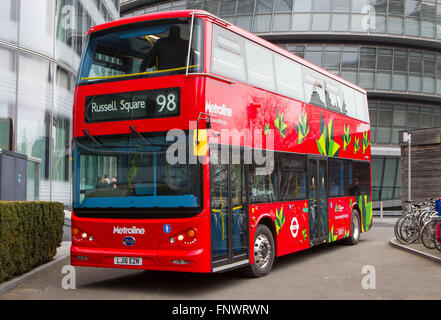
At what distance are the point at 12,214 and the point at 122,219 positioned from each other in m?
1.91

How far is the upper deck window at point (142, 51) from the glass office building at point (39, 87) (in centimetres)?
897

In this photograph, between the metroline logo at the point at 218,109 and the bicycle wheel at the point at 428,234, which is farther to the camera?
the bicycle wheel at the point at 428,234

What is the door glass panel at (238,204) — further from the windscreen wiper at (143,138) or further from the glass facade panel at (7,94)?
the glass facade panel at (7,94)

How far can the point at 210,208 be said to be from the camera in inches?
341

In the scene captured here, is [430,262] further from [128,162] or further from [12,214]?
[12,214]

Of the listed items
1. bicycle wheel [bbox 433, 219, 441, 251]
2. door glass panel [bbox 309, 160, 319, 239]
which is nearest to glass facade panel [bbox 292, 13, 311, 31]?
door glass panel [bbox 309, 160, 319, 239]

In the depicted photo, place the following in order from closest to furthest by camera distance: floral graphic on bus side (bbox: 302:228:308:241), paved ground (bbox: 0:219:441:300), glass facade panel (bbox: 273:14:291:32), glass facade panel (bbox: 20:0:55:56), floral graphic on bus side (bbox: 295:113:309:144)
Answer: paved ground (bbox: 0:219:441:300)
floral graphic on bus side (bbox: 295:113:309:144)
floral graphic on bus side (bbox: 302:228:308:241)
glass facade panel (bbox: 20:0:55:56)
glass facade panel (bbox: 273:14:291:32)

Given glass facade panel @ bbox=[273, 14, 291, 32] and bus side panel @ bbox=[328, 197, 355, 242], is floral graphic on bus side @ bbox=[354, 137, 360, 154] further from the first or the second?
glass facade panel @ bbox=[273, 14, 291, 32]

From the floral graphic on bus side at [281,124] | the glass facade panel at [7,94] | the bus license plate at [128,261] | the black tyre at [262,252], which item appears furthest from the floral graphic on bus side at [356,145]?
the glass facade panel at [7,94]

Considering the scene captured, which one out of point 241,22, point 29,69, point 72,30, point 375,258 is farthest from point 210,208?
point 241,22

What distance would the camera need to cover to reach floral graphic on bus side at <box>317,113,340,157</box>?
45.1ft

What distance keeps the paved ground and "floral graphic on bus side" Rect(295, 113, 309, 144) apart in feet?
9.08

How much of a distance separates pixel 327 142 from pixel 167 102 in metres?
6.37

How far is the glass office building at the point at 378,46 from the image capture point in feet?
124
